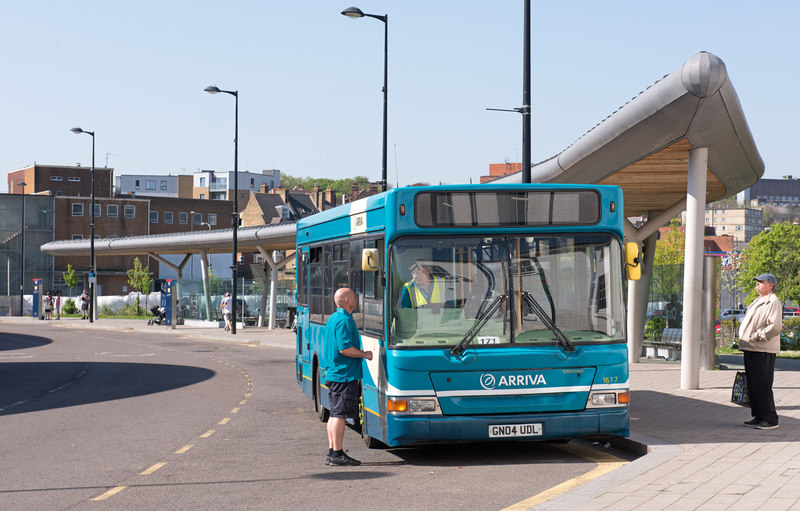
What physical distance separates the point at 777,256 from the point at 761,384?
8121 centimetres

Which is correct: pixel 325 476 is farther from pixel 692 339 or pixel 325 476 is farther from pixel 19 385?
pixel 19 385

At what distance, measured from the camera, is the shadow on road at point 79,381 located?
18156 millimetres

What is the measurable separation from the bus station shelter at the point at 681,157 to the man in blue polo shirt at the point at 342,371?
671cm

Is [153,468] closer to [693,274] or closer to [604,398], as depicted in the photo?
[604,398]

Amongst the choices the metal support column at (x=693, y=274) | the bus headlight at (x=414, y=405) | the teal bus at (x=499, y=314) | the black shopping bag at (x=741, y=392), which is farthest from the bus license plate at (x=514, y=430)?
the metal support column at (x=693, y=274)

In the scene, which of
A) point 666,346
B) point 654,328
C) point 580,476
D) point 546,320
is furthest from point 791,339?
point 580,476

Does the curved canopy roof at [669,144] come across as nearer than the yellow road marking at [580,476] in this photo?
No

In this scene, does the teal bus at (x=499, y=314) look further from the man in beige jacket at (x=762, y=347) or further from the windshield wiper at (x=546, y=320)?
the man in beige jacket at (x=762, y=347)

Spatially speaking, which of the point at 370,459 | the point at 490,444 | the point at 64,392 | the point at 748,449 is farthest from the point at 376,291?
the point at 64,392

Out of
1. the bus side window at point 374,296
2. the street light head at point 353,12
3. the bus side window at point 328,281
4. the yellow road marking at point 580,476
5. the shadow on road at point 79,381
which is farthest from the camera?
the street light head at point 353,12

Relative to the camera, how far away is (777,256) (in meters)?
88.6

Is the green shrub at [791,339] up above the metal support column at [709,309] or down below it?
below

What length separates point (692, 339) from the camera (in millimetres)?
16828

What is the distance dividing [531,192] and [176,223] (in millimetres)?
110230
